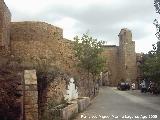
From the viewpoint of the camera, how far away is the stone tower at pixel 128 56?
63625mm

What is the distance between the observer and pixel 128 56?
6425 cm

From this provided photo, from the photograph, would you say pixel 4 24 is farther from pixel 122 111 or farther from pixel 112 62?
pixel 112 62

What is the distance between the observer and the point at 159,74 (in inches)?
1543

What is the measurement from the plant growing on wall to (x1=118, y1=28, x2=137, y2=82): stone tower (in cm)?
2469

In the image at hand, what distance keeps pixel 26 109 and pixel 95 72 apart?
28.1 metres

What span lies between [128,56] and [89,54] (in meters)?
26.9

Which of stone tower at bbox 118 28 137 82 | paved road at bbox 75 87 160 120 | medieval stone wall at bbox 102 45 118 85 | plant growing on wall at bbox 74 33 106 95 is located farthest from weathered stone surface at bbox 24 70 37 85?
medieval stone wall at bbox 102 45 118 85

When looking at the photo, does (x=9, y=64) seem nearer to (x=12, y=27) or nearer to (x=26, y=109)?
(x=26, y=109)

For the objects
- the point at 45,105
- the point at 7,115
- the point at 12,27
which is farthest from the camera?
the point at 12,27

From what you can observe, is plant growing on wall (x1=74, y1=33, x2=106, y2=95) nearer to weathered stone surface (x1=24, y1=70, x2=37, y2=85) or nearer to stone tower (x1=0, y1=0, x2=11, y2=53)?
stone tower (x1=0, y1=0, x2=11, y2=53)

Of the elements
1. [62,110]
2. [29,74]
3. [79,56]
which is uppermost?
[79,56]

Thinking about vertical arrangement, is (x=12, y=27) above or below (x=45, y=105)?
above

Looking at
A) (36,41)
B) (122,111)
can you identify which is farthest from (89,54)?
(122,111)

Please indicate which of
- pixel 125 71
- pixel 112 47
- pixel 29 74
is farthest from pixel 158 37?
pixel 112 47
